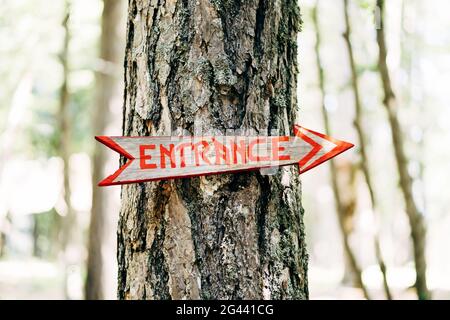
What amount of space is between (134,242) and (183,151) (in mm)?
360

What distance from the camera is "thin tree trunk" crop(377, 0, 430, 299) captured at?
16.2ft

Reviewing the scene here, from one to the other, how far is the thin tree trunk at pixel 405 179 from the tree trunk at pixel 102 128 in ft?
13.4

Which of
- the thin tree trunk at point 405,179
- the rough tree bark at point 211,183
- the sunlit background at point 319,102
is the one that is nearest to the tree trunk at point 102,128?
the sunlit background at point 319,102

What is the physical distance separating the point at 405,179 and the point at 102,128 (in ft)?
14.5

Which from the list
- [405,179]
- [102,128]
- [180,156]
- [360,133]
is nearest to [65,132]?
[102,128]

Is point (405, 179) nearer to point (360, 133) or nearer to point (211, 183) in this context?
point (360, 133)

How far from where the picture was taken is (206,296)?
1753 millimetres

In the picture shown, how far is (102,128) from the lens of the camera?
25.5 ft

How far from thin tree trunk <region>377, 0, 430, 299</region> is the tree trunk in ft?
13.4

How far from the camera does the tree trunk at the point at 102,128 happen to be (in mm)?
7578

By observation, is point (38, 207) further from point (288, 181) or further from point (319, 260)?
point (288, 181)

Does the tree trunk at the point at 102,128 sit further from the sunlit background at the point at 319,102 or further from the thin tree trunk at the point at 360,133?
the thin tree trunk at the point at 360,133

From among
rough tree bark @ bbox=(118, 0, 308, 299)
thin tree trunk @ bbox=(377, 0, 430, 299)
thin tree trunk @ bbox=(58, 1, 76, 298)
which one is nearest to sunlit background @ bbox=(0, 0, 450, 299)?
thin tree trunk @ bbox=(58, 1, 76, 298)
